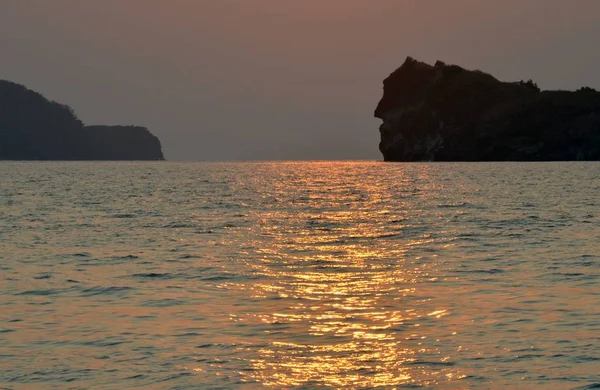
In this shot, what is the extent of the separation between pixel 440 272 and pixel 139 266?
11319mm

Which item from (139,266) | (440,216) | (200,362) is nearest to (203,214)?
(440,216)

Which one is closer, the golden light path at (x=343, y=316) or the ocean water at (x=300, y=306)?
the golden light path at (x=343, y=316)

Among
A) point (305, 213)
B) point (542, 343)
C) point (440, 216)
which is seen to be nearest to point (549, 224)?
point (440, 216)

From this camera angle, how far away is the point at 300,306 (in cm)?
2377

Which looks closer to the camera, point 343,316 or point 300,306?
point 343,316

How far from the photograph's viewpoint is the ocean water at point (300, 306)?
16.6 meters

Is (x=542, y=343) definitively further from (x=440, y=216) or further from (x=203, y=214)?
(x=203, y=214)

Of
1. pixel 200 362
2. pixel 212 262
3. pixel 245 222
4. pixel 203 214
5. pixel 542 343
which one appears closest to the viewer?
pixel 200 362

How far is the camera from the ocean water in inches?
655

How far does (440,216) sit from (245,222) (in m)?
13.6

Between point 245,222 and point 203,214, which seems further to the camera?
point 203,214

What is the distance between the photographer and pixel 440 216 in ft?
191

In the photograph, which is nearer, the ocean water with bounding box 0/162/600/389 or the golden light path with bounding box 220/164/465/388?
the golden light path with bounding box 220/164/465/388

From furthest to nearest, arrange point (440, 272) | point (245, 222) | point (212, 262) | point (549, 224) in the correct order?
1. point (245, 222)
2. point (549, 224)
3. point (212, 262)
4. point (440, 272)
